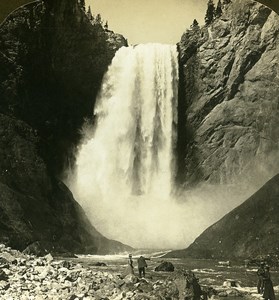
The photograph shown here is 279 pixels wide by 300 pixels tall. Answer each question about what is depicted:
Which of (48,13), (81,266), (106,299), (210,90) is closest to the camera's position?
(106,299)

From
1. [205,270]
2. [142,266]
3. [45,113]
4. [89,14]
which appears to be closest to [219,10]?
[89,14]

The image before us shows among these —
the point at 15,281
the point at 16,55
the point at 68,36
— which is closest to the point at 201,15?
the point at 68,36

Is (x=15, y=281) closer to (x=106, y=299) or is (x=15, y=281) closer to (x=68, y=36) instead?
(x=106, y=299)

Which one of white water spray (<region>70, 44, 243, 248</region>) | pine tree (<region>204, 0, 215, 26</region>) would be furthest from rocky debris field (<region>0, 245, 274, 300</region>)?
pine tree (<region>204, 0, 215, 26</region>)

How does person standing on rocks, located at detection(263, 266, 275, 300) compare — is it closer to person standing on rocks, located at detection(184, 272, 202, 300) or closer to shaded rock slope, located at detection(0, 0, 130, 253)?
person standing on rocks, located at detection(184, 272, 202, 300)

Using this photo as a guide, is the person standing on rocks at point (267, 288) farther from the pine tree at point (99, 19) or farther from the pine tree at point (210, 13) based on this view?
the pine tree at point (99, 19)

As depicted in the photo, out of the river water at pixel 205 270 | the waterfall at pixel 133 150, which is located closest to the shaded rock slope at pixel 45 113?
the waterfall at pixel 133 150
